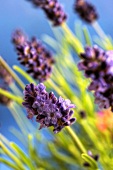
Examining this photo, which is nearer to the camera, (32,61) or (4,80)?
(32,61)

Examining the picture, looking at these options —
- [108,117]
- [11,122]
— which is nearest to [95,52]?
[108,117]

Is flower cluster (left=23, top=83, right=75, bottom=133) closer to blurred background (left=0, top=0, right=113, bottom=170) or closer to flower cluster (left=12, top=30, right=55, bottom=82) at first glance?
flower cluster (left=12, top=30, right=55, bottom=82)

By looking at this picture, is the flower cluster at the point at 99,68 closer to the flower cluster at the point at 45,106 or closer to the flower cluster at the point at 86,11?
the flower cluster at the point at 45,106

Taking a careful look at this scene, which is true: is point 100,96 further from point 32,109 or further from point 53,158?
point 53,158

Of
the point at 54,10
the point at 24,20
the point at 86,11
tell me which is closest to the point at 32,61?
the point at 54,10

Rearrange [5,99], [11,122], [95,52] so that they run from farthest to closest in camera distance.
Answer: [11,122] → [5,99] → [95,52]

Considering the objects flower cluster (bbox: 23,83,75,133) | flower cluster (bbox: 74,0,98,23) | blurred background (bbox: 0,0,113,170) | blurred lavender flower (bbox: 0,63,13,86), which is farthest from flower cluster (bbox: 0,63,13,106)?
blurred background (bbox: 0,0,113,170)

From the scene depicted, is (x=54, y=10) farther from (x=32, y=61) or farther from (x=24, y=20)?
(x=24, y=20)
